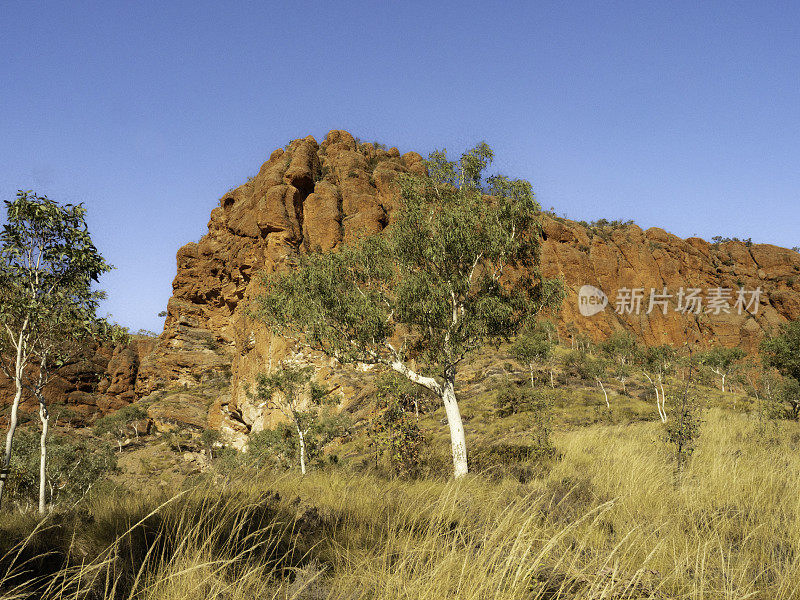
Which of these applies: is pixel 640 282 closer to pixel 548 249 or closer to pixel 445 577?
pixel 548 249

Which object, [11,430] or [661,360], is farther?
[661,360]

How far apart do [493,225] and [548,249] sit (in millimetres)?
86869

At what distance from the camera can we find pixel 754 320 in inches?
3730

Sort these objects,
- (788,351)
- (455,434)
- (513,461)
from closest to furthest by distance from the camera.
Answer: (513,461) → (455,434) → (788,351)

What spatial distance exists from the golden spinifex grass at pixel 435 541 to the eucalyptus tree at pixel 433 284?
5450 millimetres

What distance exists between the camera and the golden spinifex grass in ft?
8.54

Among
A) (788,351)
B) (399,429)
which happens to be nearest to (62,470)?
(399,429)

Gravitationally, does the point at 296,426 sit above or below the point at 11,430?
below

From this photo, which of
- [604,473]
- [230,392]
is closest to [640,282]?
[230,392]

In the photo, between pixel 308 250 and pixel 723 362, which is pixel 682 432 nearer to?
pixel 308 250

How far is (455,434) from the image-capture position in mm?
11367

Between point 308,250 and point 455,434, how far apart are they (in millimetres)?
38955

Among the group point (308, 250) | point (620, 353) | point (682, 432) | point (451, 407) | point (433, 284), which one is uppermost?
point (308, 250)

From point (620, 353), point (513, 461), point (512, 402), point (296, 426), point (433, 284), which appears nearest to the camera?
point (513, 461)
